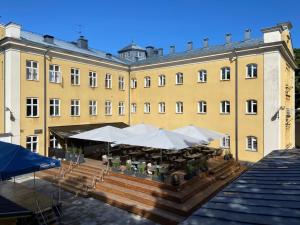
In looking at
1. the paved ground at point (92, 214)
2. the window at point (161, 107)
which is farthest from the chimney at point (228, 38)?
the paved ground at point (92, 214)

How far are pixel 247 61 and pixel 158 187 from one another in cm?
1432

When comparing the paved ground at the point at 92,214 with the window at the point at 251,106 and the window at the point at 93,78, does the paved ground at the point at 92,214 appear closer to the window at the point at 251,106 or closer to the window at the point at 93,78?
the window at the point at 93,78

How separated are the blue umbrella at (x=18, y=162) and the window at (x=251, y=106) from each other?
17.0 meters

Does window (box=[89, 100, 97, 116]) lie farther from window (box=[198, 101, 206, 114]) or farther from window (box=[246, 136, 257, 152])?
window (box=[246, 136, 257, 152])

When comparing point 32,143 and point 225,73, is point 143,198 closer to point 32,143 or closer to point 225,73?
point 32,143

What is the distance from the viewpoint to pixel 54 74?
76.0 feet

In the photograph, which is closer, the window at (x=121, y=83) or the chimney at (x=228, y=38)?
the chimney at (x=228, y=38)

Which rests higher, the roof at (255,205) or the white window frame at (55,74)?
the white window frame at (55,74)

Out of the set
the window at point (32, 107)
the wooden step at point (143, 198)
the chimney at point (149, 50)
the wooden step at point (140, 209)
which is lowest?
the wooden step at point (140, 209)

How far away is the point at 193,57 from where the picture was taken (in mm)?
25516

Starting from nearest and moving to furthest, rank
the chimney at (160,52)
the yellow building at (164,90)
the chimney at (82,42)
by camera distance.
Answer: the yellow building at (164,90) < the chimney at (82,42) < the chimney at (160,52)

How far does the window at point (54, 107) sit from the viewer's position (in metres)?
23.0

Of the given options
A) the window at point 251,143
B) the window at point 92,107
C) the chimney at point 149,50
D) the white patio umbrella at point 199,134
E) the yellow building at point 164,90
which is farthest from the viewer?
the chimney at point 149,50

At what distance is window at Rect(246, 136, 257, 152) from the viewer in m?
22.4
